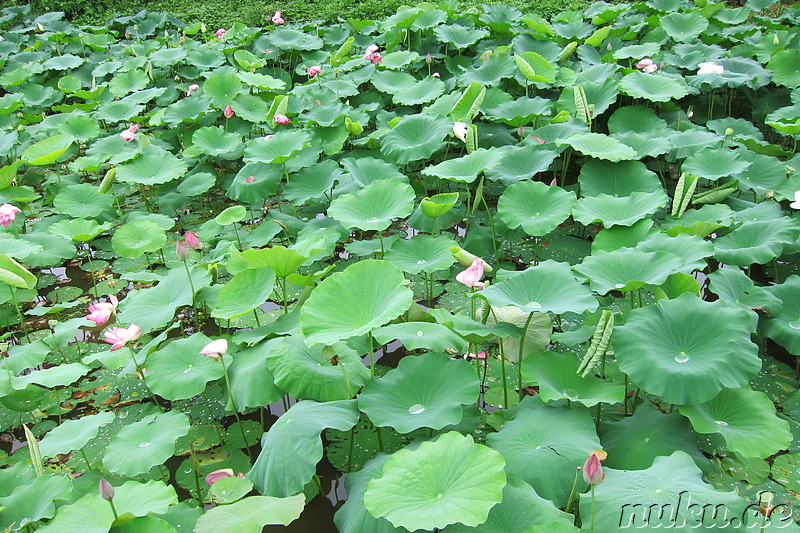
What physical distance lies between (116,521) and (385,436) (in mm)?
927

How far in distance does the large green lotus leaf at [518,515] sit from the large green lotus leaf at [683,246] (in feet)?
3.62

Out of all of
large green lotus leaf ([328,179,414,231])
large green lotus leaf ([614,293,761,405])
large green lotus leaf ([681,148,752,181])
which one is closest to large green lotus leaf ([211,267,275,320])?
large green lotus leaf ([328,179,414,231])

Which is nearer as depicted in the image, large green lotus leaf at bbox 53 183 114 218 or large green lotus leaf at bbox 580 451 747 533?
large green lotus leaf at bbox 580 451 747 533

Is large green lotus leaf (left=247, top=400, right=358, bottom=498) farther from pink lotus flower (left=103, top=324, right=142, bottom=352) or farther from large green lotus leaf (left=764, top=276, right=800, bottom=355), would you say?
large green lotus leaf (left=764, top=276, right=800, bottom=355)

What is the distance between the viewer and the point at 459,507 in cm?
141

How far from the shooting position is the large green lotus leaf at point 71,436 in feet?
6.22

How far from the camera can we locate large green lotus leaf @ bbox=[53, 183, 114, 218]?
145 inches

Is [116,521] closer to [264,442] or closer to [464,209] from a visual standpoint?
[264,442]

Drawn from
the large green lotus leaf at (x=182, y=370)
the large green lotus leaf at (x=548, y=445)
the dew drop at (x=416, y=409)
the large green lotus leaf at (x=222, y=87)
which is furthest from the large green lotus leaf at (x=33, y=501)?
the large green lotus leaf at (x=222, y=87)

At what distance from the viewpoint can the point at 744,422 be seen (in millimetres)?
1837

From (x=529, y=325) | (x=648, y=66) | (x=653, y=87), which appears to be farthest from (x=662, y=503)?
(x=648, y=66)

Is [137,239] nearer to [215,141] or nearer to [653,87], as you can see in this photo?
[215,141]

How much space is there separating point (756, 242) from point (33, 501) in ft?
9.36

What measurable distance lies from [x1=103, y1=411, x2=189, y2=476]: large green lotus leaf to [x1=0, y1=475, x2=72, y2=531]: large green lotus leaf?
155 mm
